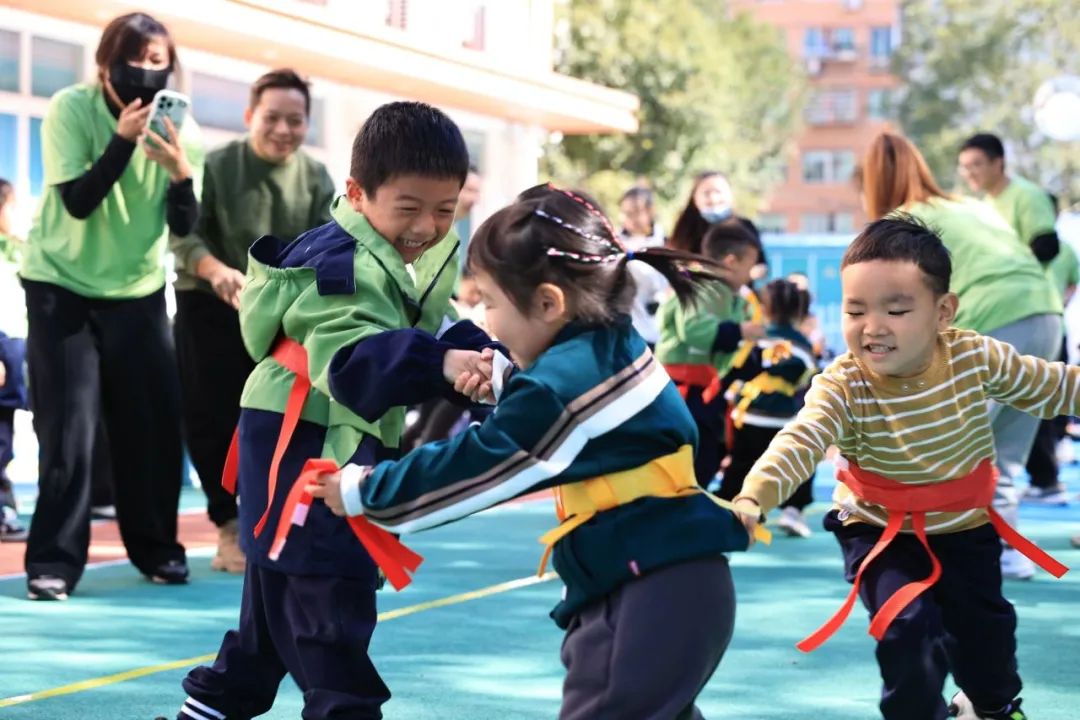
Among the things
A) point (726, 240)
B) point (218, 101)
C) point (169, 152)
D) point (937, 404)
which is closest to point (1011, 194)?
point (726, 240)

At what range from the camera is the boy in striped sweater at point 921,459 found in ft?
12.5

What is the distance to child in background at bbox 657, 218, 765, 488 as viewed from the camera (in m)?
8.31

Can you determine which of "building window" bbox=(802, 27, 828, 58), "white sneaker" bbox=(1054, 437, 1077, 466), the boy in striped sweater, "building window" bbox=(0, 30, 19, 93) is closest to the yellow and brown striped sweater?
the boy in striped sweater

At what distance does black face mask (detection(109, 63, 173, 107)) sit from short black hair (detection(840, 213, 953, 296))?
3098 millimetres

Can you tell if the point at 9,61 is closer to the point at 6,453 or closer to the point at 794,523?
the point at 6,453

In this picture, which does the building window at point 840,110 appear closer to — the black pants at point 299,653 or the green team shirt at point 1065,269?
the green team shirt at point 1065,269

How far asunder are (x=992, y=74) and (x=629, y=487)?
5234 cm

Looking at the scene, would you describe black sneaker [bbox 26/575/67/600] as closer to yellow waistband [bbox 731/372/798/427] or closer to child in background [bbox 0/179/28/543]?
child in background [bbox 0/179/28/543]

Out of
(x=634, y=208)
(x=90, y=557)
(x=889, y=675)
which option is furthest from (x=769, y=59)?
(x=889, y=675)

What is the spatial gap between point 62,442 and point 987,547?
11.5 ft

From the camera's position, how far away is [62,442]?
20.6 feet

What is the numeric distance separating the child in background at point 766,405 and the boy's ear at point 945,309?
478 centimetres

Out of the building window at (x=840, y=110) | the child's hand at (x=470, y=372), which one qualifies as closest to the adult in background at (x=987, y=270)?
the child's hand at (x=470, y=372)

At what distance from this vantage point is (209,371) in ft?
22.4
